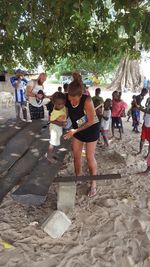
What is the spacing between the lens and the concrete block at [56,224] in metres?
3.67

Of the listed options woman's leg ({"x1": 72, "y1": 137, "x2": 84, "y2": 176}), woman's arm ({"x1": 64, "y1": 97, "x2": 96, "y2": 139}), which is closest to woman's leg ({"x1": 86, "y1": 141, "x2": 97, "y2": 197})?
woman's leg ({"x1": 72, "y1": 137, "x2": 84, "y2": 176})

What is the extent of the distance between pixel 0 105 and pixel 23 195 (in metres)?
9.49

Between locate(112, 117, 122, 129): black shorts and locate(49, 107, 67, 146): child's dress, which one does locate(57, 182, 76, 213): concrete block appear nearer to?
locate(49, 107, 67, 146): child's dress

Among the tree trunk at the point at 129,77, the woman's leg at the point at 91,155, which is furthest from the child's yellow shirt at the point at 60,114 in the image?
the tree trunk at the point at 129,77

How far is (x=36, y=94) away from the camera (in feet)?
21.7

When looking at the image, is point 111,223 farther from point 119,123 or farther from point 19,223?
point 119,123

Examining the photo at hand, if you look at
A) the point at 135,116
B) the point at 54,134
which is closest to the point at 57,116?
the point at 54,134

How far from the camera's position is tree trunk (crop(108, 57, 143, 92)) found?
21047mm

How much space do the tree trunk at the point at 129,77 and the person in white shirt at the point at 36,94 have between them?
14504mm

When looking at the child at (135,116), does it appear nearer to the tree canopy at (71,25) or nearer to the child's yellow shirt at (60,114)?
the tree canopy at (71,25)

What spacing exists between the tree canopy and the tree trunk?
42.5ft

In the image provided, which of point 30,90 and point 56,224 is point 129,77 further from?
point 56,224

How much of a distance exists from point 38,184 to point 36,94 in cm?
335

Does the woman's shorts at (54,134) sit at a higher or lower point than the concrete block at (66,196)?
higher
